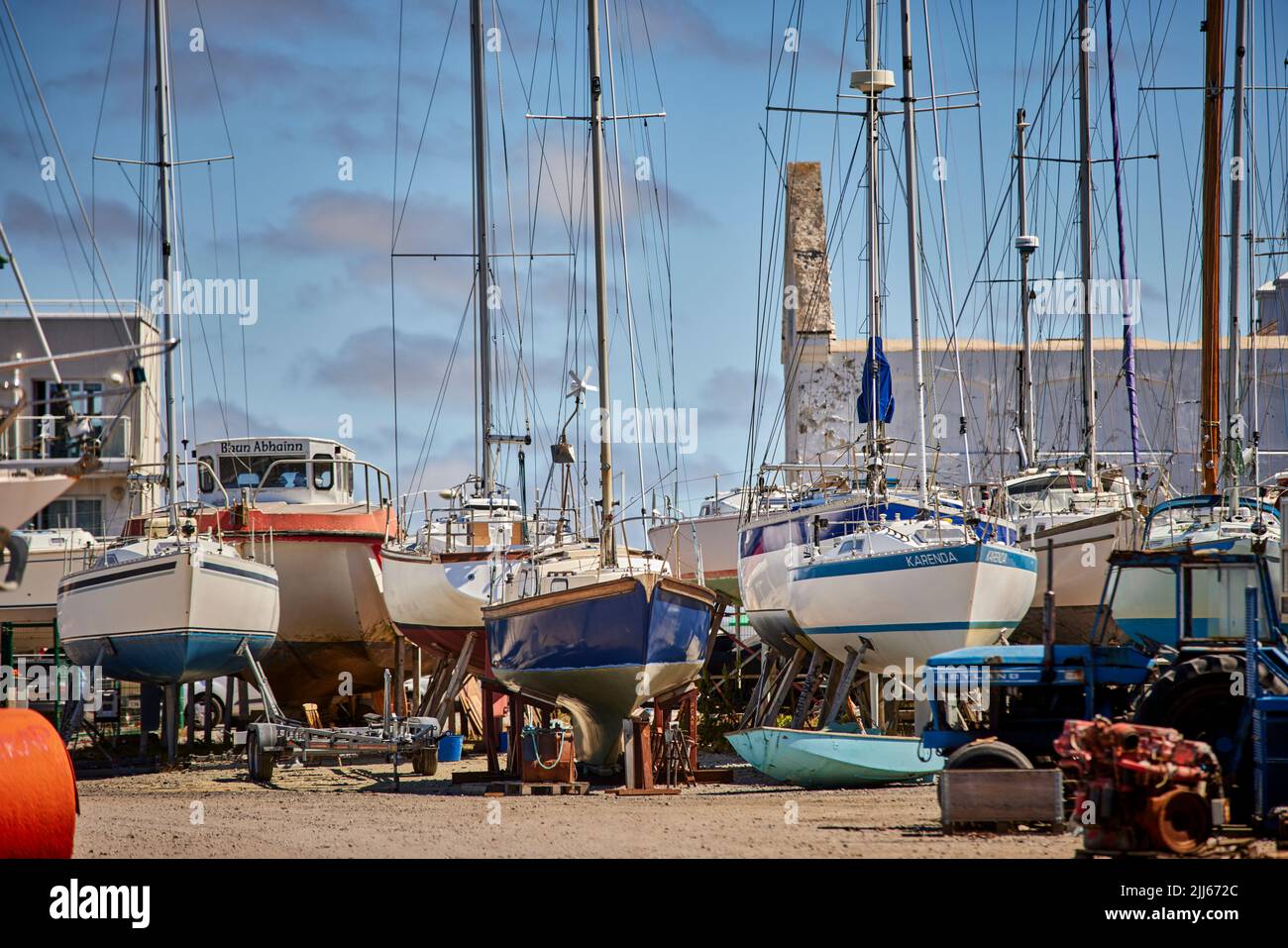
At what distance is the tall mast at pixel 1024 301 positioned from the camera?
104 ft

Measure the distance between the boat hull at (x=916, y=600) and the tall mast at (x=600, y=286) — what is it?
293 centimetres

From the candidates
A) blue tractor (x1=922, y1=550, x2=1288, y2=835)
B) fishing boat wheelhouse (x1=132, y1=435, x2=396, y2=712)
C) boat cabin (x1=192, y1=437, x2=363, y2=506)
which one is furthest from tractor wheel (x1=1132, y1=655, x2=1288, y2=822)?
boat cabin (x1=192, y1=437, x2=363, y2=506)

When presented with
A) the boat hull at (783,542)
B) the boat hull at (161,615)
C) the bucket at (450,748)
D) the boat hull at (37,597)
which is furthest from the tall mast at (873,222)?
the boat hull at (37,597)

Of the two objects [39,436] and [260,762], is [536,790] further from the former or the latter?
[39,436]

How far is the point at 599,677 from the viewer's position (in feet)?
64.0

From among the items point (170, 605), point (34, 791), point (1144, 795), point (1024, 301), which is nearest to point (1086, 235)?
point (1024, 301)

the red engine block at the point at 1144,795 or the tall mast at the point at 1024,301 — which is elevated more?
the tall mast at the point at 1024,301

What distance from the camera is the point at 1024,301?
33781mm

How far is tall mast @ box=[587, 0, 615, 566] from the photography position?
68.7ft

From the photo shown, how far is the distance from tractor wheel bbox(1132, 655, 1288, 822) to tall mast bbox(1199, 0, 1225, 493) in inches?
347

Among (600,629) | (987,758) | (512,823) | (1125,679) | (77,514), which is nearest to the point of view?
(987,758)

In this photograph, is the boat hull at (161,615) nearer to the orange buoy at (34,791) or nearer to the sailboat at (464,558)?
the sailboat at (464,558)

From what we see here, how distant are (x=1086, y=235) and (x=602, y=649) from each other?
14.5m
